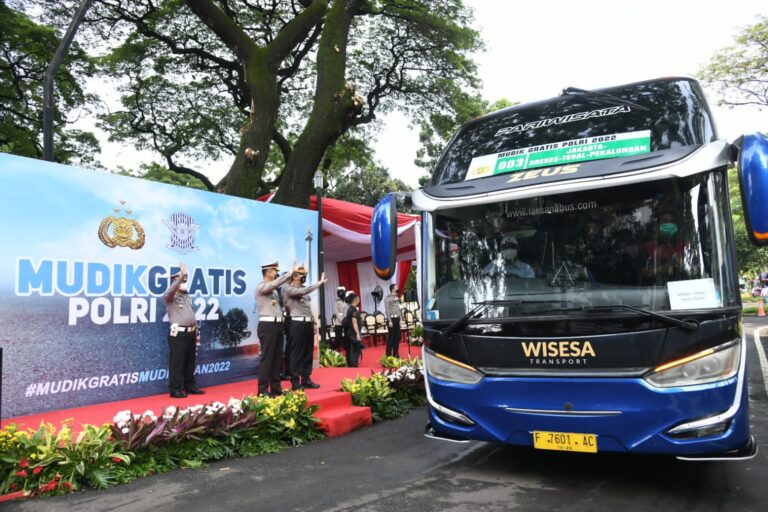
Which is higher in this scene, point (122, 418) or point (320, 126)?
point (320, 126)

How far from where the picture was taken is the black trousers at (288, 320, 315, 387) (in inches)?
308

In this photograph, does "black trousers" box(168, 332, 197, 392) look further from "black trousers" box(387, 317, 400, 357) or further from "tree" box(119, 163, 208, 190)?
"tree" box(119, 163, 208, 190)

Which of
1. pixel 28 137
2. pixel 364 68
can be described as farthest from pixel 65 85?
pixel 364 68

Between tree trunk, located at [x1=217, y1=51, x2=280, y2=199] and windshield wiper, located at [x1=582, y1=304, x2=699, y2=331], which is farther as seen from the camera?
tree trunk, located at [x1=217, y1=51, x2=280, y2=199]

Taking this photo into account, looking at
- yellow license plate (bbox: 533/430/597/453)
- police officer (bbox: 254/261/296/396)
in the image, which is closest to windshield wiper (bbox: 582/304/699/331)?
yellow license plate (bbox: 533/430/597/453)

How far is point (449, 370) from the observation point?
4.47 metres

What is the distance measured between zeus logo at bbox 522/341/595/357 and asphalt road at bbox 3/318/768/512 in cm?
104

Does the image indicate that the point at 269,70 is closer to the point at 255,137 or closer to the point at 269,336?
the point at 255,137

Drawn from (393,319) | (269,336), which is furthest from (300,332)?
(393,319)

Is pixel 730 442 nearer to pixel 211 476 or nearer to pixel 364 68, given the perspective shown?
pixel 211 476

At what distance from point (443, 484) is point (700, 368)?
6.91ft

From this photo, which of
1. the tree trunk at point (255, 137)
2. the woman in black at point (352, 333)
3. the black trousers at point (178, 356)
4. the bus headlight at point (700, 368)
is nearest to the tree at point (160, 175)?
the tree trunk at point (255, 137)

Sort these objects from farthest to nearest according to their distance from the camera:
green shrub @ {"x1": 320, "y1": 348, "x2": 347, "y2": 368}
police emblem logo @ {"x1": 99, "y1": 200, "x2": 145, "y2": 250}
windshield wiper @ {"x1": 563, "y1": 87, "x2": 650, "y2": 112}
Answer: green shrub @ {"x1": 320, "y1": 348, "x2": 347, "y2": 368} → police emblem logo @ {"x1": 99, "y1": 200, "x2": 145, "y2": 250} → windshield wiper @ {"x1": 563, "y1": 87, "x2": 650, "y2": 112}

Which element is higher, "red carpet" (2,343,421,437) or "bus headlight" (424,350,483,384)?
"bus headlight" (424,350,483,384)
